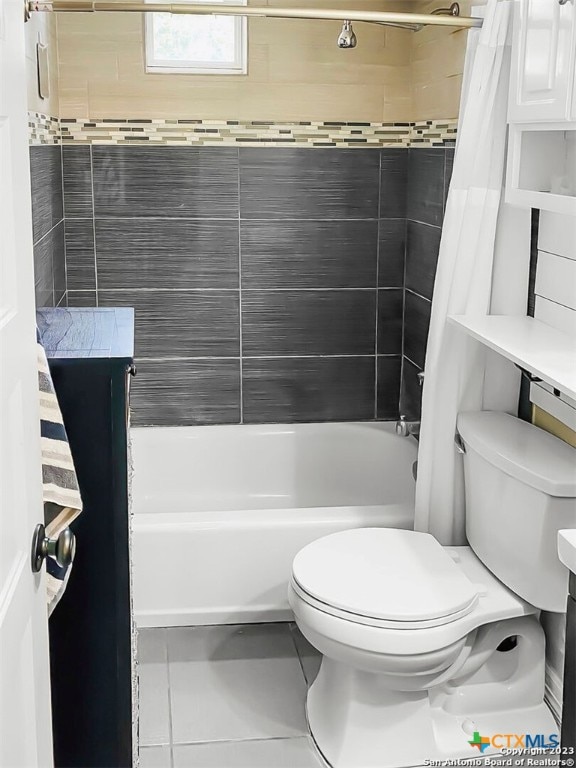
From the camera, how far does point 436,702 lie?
243 centimetres

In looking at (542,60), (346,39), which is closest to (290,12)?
(346,39)

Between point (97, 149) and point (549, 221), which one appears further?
point (97, 149)

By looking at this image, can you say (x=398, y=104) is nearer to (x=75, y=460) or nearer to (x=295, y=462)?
(x=295, y=462)

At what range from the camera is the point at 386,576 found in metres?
2.31

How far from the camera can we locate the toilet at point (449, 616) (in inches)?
85.7

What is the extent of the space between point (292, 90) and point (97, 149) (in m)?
0.78

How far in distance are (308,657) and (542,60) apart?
181 cm

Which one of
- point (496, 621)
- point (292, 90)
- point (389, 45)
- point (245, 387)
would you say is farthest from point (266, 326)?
point (496, 621)

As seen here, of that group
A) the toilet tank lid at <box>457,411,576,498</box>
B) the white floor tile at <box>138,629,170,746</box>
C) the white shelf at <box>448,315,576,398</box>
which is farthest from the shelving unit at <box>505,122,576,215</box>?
the white floor tile at <box>138,629,170,746</box>

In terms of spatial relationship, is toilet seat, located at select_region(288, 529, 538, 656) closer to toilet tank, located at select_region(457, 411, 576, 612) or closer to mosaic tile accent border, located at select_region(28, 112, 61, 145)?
toilet tank, located at select_region(457, 411, 576, 612)

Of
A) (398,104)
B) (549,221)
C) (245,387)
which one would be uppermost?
(398,104)

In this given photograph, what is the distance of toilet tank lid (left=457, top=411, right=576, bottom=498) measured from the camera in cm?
219

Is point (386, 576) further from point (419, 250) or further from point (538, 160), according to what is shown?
point (419, 250)

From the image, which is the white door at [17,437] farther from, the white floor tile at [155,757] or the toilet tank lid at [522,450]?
the toilet tank lid at [522,450]
